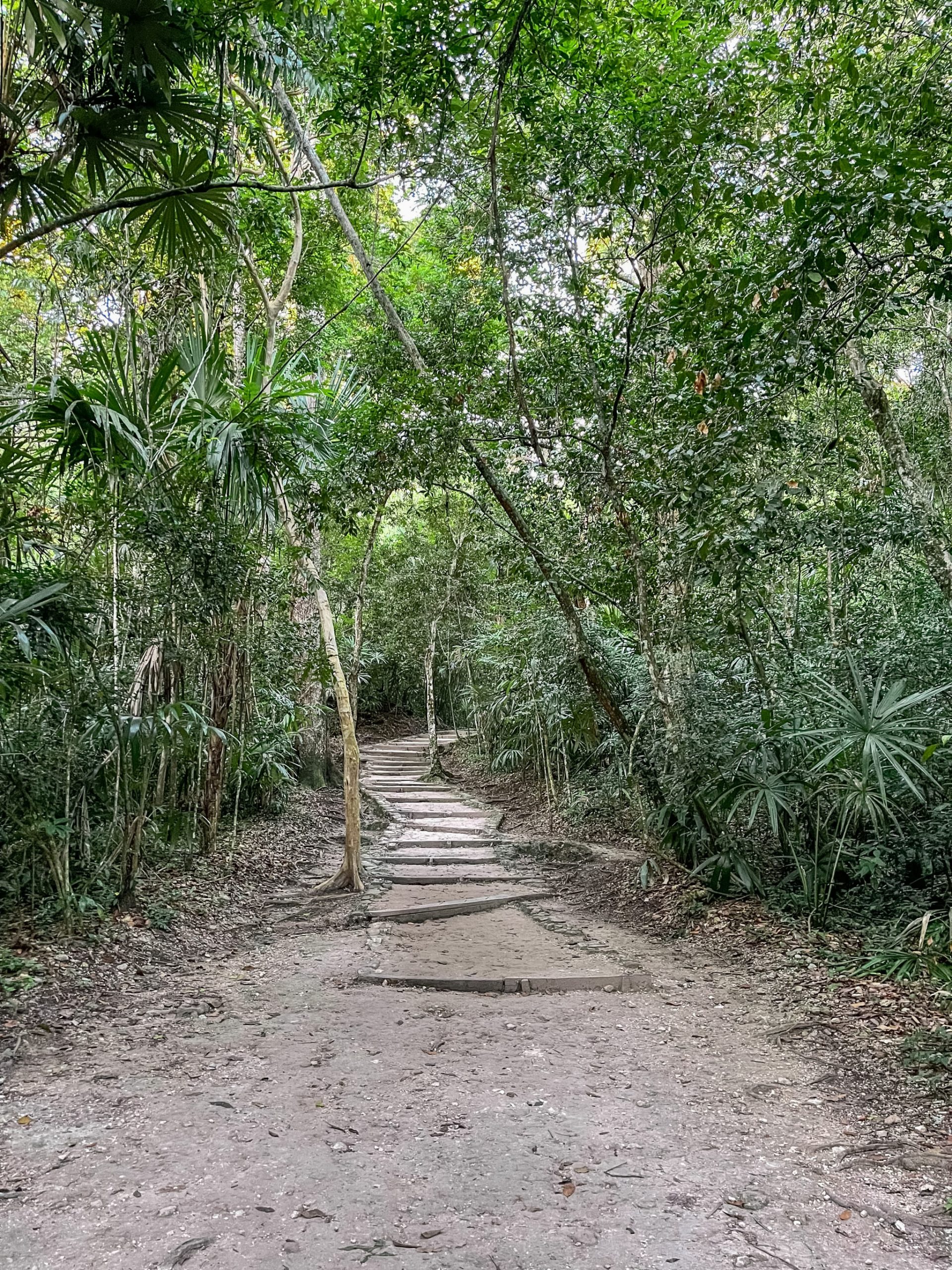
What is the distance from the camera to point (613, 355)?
5727 mm

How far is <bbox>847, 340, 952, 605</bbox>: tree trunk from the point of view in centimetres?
458

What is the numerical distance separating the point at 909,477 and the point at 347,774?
4732mm

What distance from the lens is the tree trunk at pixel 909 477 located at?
4582mm

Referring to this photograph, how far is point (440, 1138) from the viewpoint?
264 cm

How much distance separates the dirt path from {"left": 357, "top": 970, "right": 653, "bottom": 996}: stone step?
0.11 feet

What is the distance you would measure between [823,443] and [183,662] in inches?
186

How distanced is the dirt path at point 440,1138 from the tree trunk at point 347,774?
74.8 inches

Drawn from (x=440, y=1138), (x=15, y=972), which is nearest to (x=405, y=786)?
(x=15, y=972)

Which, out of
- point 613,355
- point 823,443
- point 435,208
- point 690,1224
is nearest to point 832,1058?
point 690,1224

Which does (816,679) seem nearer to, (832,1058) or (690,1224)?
(832,1058)

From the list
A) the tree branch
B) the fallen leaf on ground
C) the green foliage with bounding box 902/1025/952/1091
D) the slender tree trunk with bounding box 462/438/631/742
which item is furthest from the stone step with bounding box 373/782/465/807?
the fallen leaf on ground

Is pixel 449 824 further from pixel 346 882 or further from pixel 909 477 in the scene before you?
pixel 909 477

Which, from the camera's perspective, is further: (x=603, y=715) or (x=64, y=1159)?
(x=603, y=715)

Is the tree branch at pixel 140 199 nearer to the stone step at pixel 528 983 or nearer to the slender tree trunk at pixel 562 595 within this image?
the slender tree trunk at pixel 562 595
